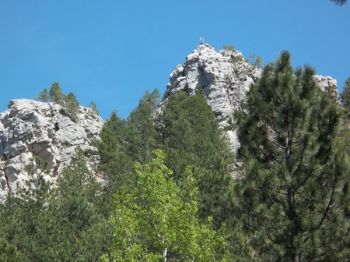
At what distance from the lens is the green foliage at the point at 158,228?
21.7m

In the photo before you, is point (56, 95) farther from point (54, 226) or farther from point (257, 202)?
point (257, 202)

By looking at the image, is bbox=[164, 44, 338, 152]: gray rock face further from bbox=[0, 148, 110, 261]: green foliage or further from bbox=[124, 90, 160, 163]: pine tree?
bbox=[0, 148, 110, 261]: green foliage

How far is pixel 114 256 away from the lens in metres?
21.5

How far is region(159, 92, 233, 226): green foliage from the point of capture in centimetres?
3069

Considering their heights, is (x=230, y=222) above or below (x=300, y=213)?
above

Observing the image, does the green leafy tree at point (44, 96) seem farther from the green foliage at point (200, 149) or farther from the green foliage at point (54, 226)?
the green foliage at point (54, 226)

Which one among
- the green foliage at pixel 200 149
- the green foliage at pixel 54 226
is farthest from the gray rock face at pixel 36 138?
the green foliage at pixel 54 226

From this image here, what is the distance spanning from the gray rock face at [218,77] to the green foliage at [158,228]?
58800mm

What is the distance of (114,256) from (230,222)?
8.39 m

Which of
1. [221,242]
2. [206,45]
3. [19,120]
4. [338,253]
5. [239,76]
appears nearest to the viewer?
[338,253]

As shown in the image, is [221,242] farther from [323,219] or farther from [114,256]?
[323,219]

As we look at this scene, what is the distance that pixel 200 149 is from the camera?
50875mm

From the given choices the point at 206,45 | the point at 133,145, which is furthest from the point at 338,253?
the point at 206,45

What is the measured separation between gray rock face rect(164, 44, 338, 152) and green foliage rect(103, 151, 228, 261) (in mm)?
58800
